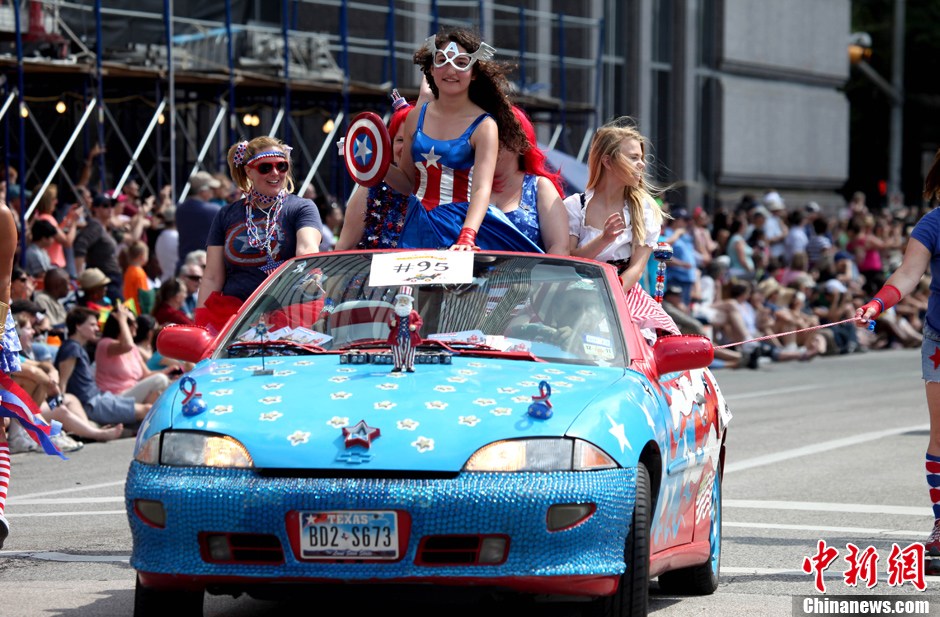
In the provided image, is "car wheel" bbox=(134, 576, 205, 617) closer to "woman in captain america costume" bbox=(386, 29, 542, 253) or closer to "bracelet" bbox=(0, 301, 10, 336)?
→ "bracelet" bbox=(0, 301, 10, 336)

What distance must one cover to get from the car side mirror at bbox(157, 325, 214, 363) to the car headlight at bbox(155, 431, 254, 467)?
3.19ft

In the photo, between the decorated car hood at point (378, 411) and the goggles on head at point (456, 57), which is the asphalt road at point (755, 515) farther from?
the goggles on head at point (456, 57)

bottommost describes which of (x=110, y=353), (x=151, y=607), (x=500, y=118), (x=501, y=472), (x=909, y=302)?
(x=909, y=302)

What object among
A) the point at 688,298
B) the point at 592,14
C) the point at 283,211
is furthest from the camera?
the point at 592,14

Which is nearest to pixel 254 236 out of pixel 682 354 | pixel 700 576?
pixel 700 576

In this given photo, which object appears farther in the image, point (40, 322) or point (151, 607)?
point (40, 322)

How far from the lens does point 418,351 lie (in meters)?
6.50

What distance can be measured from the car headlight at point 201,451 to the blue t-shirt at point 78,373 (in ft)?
29.1

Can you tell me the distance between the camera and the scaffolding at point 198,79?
21.8 m

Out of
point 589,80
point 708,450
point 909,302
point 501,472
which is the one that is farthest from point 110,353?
point 589,80

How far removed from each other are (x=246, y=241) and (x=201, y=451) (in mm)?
3514

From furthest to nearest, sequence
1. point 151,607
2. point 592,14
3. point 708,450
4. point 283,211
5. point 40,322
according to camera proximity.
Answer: point 592,14, point 40,322, point 283,211, point 708,450, point 151,607

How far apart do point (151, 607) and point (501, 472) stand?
133cm

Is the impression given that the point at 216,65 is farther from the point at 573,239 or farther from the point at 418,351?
the point at 418,351
